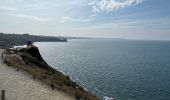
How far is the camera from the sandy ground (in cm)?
2600

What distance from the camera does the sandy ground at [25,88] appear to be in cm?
2600

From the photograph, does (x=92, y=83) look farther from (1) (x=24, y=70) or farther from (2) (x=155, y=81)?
(1) (x=24, y=70)

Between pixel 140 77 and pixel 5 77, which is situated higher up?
pixel 5 77

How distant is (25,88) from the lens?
94.9 feet

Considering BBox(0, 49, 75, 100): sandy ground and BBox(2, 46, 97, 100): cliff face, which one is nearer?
BBox(0, 49, 75, 100): sandy ground

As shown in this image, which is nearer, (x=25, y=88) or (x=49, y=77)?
(x=25, y=88)

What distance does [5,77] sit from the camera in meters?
33.5

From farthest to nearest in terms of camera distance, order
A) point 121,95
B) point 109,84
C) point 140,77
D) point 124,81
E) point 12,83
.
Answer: point 140,77
point 124,81
point 109,84
point 121,95
point 12,83

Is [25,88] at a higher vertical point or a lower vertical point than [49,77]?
higher

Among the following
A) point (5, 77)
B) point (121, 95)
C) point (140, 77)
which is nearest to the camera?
point (5, 77)

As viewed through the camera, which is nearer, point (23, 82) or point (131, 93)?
point (23, 82)

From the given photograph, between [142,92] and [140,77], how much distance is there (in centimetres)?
2132

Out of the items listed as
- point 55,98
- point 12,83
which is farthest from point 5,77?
point 55,98

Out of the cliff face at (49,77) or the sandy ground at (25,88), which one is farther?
the cliff face at (49,77)
